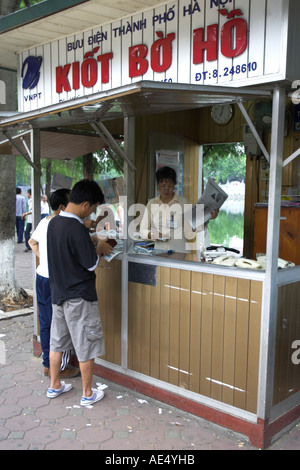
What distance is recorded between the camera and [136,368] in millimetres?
3766

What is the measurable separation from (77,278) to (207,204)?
1335 mm

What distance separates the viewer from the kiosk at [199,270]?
9.45 ft

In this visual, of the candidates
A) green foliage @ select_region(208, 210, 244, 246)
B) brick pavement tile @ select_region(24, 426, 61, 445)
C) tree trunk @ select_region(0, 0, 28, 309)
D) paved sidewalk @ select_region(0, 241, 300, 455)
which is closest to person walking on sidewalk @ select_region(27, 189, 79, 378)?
paved sidewalk @ select_region(0, 241, 300, 455)

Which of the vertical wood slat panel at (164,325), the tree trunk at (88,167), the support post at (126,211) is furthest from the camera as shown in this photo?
the tree trunk at (88,167)

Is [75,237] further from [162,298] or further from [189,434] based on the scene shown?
[189,434]

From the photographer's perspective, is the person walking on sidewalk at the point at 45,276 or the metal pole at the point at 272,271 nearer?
the metal pole at the point at 272,271

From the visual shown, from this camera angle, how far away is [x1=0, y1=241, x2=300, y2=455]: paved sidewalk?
2.98m

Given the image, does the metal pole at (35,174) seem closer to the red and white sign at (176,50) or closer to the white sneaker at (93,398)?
the red and white sign at (176,50)

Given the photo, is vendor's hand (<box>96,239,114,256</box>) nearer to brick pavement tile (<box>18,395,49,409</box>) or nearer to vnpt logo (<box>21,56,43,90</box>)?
brick pavement tile (<box>18,395,49,409</box>)

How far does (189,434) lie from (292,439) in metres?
0.75

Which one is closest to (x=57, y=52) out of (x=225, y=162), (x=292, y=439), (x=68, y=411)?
(x=68, y=411)

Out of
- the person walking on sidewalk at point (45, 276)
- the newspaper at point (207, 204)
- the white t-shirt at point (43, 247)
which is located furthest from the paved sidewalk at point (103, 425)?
the newspaper at point (207, 204)

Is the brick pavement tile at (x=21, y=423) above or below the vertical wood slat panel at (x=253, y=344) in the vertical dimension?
below

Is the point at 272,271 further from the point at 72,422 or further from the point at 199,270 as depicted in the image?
the point at 72,422
